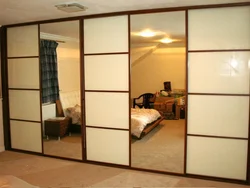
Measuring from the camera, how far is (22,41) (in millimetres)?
4238

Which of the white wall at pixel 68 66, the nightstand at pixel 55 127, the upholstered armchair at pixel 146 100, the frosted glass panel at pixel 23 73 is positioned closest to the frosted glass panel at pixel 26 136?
the nightstand at pixel 55 127

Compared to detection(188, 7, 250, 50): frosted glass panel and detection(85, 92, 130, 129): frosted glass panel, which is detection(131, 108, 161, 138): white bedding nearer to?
detection(85, 92, 130, 129): frosted glass panel

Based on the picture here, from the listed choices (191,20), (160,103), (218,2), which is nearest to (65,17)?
(191,20)

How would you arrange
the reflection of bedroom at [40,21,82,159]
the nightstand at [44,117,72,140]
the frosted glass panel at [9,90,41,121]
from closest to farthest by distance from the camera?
the frosted glass panel at [9,90,41,121] → the reflection of bedroom at [40,21,82,159] → the nightstand at [44,117,72,140]

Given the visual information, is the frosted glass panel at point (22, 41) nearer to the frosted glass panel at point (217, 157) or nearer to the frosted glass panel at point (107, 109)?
the frosted glass panel at point (107, 109)

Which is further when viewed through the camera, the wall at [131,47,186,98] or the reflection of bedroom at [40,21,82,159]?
the wall at [131,47,186,98]

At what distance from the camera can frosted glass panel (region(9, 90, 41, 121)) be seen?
13.9 ft

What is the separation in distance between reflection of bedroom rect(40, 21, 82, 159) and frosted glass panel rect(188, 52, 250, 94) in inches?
89.2

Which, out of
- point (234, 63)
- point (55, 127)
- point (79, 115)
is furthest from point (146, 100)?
point (234, 63)

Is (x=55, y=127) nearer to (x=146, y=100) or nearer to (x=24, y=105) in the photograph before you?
(x=24, y=105)

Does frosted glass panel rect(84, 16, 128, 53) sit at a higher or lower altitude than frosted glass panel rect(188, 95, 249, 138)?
higher

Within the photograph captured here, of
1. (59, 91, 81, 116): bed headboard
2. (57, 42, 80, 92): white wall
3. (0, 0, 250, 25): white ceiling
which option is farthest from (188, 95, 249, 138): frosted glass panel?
(57, 42, 80, 92): white wall

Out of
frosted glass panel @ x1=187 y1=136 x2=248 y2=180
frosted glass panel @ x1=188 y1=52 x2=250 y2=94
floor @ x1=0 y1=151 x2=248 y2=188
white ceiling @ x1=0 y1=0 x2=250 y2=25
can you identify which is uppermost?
white ceiling @ x1=0 y1=0 x2=250 y2=25

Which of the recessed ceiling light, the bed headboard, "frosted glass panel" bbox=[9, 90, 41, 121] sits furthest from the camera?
the bed headboard
